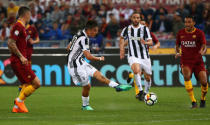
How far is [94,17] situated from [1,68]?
478cm

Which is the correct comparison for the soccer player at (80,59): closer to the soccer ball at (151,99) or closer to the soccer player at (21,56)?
the soccer player at (21,56)

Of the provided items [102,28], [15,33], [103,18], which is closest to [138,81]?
[15,33]

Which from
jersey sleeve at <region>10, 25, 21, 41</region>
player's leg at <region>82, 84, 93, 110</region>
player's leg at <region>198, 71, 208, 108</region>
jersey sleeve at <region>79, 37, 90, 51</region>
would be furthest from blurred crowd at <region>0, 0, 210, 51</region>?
jersey sleeve at <region>10, 25, 21, 41</region>

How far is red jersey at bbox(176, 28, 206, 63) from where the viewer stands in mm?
10953

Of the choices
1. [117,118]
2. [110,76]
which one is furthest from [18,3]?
[117,118]

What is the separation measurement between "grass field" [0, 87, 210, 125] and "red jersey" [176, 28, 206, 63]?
108 cm

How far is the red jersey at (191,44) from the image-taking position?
11.0 meters

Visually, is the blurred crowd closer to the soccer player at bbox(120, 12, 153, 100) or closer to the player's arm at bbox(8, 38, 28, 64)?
the soccer player at bbox(120, 12, 153, 100)

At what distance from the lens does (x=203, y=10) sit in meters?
19.7

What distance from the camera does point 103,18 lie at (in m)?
20.1

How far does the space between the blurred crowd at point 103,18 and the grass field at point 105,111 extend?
4549 millimetres

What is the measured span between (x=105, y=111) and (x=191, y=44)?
8.00ft

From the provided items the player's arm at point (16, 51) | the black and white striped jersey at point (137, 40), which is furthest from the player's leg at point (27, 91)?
the black and white striped jersey at point (137, 40)

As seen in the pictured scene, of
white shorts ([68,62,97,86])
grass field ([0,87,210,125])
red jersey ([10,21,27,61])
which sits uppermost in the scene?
red jersey ([10,21,27,61])
